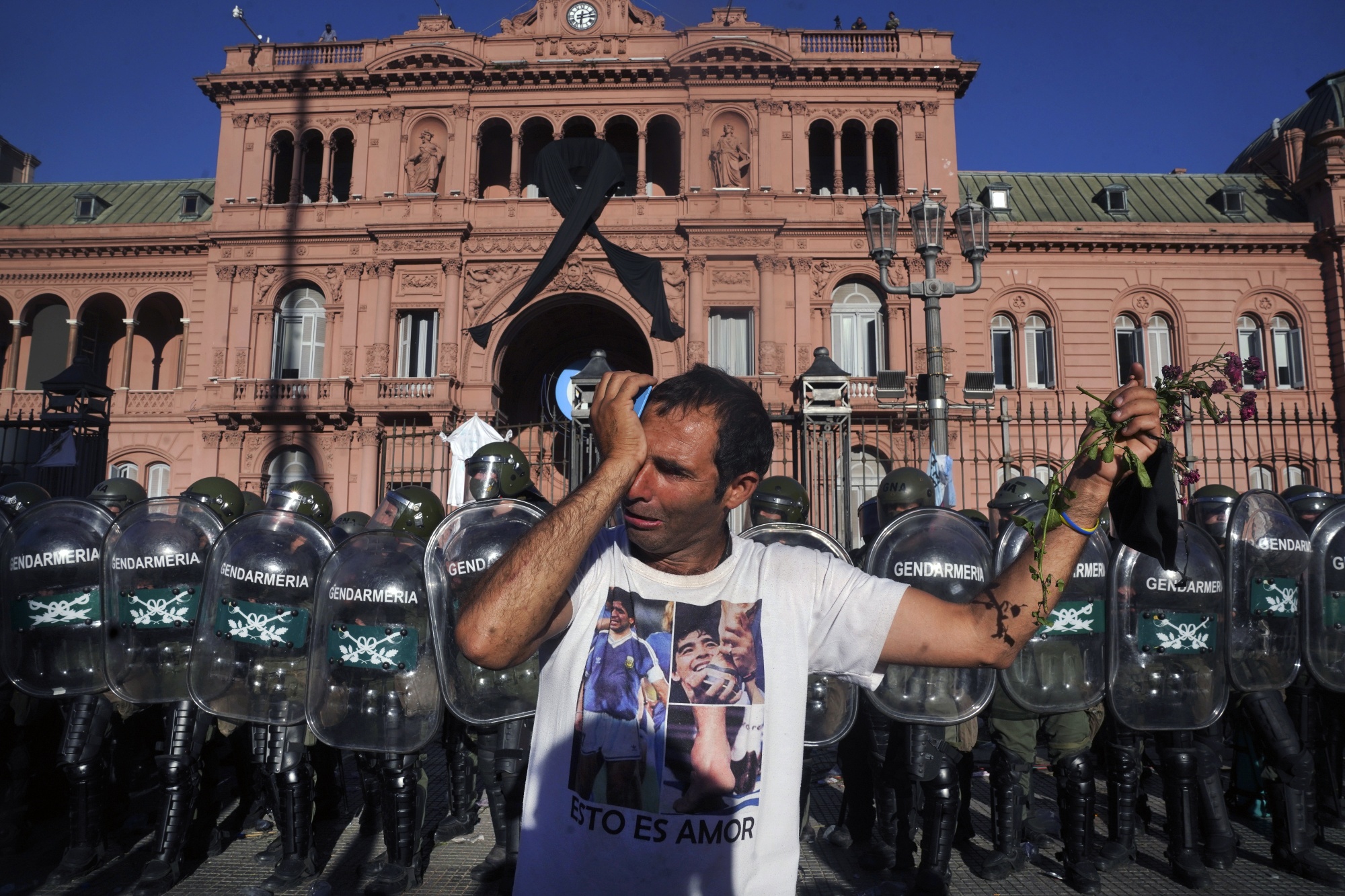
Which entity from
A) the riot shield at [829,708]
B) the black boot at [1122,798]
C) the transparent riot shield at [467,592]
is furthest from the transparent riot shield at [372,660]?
the black boot at [1122,798]

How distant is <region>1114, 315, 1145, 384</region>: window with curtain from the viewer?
2356 centimetres

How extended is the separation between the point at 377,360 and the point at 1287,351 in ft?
83.2

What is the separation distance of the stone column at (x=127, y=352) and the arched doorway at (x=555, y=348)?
11.4 metres

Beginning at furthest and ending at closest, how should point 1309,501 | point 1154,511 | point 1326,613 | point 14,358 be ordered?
point 14,358 < point 1309,501 < point 1326,613 < point 1154,511

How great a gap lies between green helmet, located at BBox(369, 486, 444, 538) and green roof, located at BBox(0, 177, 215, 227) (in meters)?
24.2

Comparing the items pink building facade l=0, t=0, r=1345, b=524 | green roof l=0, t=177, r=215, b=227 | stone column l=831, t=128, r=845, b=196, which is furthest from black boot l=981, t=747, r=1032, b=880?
green roof l=0, t=177, r=215, b=227

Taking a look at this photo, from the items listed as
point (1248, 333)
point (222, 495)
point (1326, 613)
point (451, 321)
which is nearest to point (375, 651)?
point (222, 495)

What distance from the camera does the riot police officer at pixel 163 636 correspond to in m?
4.90

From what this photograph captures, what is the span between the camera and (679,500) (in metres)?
1.92

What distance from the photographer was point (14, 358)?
25.0 m

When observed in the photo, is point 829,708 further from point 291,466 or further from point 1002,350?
point 1002,350

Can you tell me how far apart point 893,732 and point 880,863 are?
91 centimetres

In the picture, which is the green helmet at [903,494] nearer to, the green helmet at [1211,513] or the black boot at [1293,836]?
the green helmet at [1211,513]

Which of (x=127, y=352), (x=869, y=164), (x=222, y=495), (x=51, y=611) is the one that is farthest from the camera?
(x=127, y=352)
